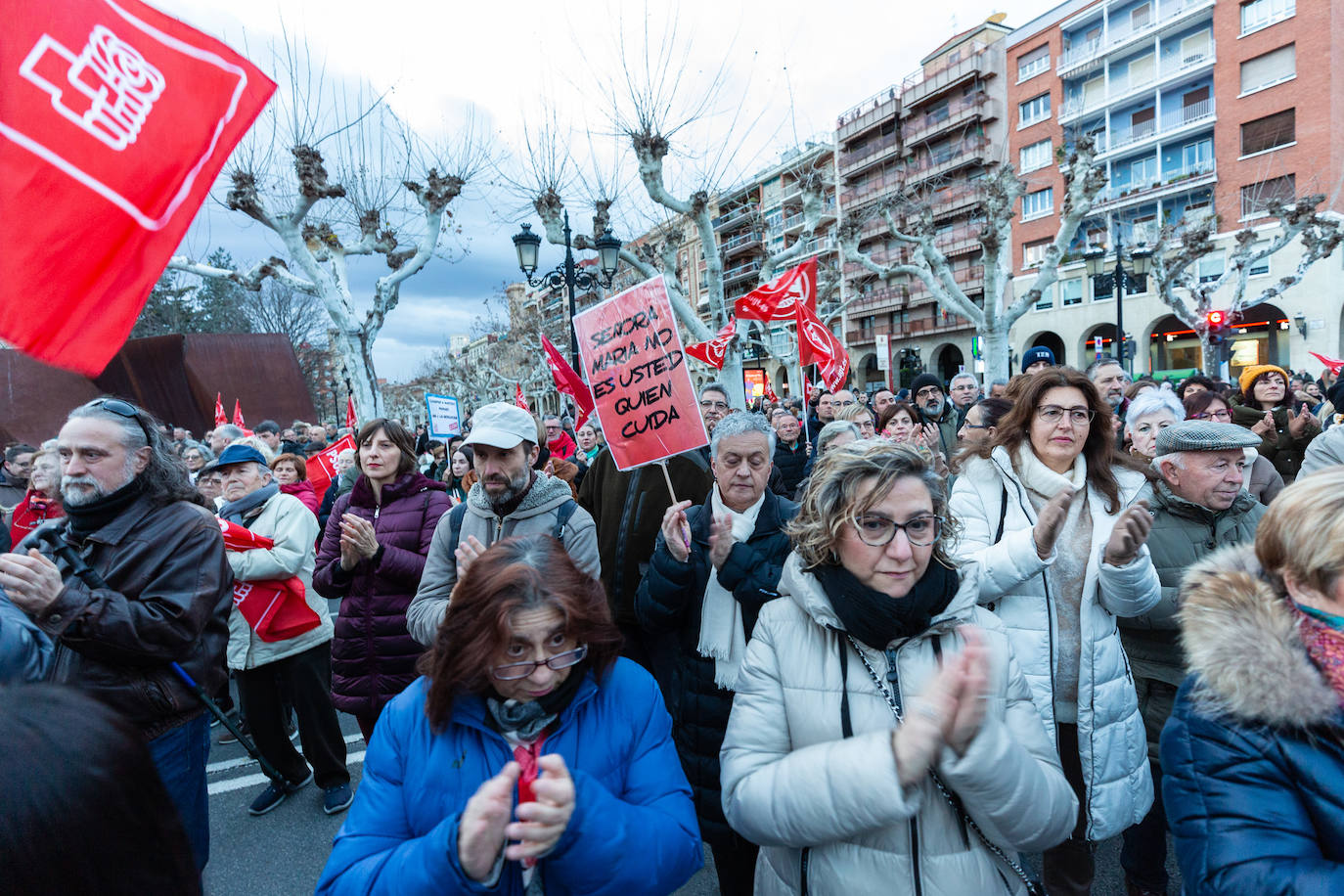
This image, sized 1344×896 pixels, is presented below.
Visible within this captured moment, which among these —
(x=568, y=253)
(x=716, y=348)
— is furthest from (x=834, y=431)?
A: (x=568, y=253)

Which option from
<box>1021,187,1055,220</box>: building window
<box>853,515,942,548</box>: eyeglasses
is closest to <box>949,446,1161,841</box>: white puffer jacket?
<box>853,515,942,548</box>: eyeglasses

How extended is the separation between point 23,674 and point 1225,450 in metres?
3.98

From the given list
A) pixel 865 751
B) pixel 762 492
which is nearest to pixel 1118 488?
pixel 762 492

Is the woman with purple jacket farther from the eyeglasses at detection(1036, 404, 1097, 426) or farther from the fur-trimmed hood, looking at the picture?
the fur-trimmed hood

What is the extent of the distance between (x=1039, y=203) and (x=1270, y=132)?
8692 millimetres

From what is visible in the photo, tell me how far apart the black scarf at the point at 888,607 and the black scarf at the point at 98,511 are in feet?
7.64

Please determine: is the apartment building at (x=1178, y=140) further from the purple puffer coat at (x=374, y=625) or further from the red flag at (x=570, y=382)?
the purple puffer coat at (x=374, y=625)

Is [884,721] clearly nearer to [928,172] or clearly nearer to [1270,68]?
[1270,68]

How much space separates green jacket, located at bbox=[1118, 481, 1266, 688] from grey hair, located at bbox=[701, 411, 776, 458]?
4.63 feet

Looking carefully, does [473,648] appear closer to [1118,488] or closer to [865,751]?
[865,751]

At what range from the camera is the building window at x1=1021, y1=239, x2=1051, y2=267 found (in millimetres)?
32031

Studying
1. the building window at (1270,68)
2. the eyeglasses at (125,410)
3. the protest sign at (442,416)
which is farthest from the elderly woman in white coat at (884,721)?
the building window at (1270,68)

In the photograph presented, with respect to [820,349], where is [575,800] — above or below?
below

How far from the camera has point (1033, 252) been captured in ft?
107
